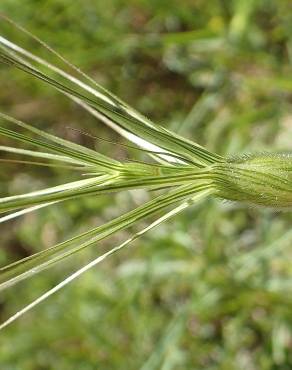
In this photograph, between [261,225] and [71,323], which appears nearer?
[261,225]

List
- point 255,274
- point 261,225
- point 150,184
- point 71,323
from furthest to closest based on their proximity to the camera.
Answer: point 71,323 → point 261,225 → point 255,274 → point 150,184

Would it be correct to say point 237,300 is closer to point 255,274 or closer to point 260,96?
point 255,274

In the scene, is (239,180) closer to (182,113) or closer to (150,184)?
(150,184)

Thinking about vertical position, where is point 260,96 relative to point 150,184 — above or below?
above

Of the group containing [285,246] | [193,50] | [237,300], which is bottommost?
[237,300]

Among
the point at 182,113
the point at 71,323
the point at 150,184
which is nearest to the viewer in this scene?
the point at 150,184

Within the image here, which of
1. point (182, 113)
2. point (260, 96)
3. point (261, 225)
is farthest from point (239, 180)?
point (182, 113)
